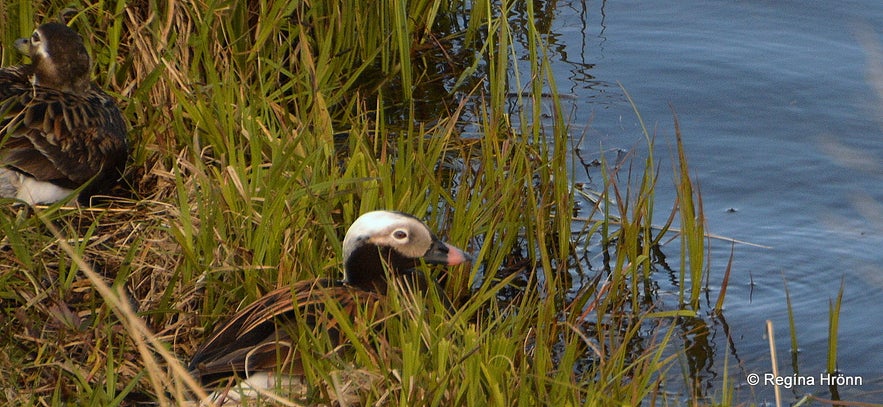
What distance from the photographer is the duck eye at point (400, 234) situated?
12.0 feet

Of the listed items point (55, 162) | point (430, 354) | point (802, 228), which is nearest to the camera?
point (430, 354)

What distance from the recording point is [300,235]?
12.8 ft

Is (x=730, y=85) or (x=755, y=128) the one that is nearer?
(x=755, y=128)

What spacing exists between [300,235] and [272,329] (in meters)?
0.70

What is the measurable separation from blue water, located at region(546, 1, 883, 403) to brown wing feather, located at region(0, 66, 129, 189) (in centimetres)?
190

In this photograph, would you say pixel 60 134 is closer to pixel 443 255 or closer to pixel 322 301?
pixel 443 255

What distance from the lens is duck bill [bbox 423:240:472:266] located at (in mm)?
3760

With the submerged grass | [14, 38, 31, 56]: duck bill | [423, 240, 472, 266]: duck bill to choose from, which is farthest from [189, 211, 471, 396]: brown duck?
[14, 38, 31, 56]: duck bill

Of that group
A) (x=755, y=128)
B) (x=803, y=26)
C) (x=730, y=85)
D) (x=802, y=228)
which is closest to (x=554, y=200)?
(x=802, y=228)

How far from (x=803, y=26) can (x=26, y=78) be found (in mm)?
4443

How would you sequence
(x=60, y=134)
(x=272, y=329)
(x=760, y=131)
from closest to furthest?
(x=272, y=329)
(x=60, y=134)
(x=760, y=131)

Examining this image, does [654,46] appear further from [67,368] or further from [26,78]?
[67,368]

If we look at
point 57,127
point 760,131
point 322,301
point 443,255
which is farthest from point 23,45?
point 760,131

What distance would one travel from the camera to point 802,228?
4.96m
